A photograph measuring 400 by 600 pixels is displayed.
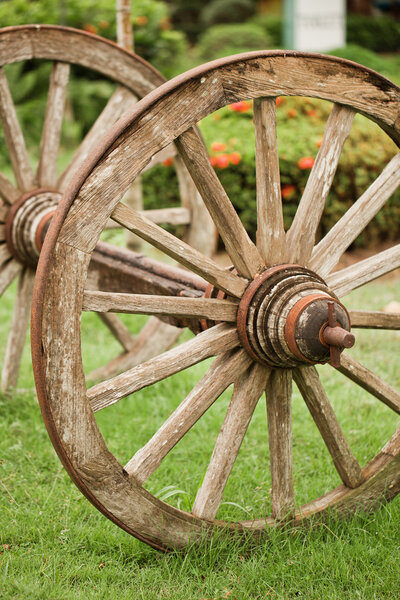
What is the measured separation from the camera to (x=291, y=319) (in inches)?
74.6

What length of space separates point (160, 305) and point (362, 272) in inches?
28.9

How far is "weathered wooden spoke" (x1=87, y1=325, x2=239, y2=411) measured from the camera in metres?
1.81

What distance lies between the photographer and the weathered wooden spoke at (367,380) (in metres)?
2.11

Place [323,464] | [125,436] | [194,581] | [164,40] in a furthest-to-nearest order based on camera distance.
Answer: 1. [164,40]
2. [125,436]
3. [323,464]
4. [194,581]

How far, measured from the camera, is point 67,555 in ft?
6.78

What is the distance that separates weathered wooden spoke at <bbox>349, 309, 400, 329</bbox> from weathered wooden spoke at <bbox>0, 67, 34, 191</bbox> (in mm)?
1763

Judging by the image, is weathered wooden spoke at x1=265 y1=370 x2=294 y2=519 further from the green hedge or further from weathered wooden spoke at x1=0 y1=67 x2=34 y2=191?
the green hedge

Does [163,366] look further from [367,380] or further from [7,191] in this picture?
[7,191]

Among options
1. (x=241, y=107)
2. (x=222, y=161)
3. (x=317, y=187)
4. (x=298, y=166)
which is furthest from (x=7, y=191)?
(x=241, y=107)

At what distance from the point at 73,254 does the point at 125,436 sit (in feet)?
4.73

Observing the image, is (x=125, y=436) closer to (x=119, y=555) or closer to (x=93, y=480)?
(x=119, y=555)

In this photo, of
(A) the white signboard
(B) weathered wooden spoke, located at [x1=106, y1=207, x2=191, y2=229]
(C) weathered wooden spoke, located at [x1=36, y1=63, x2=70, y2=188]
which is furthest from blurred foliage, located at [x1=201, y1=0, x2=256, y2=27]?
(C) weathered wooden spoke, located at [x1=36, y1=63, x2=70, y2=188]

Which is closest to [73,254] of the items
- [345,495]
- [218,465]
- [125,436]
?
[218,465]

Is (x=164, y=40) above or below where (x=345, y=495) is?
above
